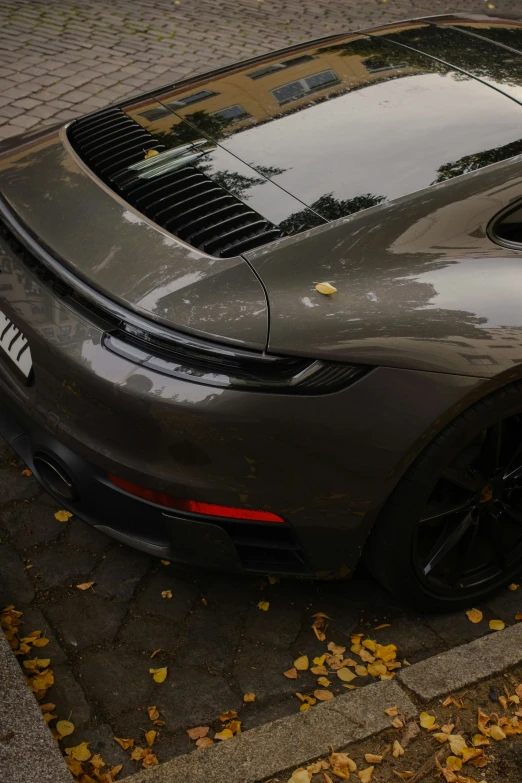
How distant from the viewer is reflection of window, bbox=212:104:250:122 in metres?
3.05

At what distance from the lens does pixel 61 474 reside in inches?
105

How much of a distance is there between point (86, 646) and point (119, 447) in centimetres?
78

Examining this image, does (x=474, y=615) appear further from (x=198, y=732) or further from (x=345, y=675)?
(x=198, y=732)

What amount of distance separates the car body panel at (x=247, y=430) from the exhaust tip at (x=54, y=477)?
0.38 feet

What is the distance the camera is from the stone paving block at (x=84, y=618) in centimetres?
279

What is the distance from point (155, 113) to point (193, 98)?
0.17 meters

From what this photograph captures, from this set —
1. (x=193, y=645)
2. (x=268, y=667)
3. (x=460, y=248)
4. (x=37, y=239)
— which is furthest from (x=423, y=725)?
(x=37, y=239)

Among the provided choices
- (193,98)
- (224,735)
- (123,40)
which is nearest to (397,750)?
(224,735)

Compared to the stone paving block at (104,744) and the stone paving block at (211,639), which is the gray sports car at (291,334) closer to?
the stone paving block at (211,639)

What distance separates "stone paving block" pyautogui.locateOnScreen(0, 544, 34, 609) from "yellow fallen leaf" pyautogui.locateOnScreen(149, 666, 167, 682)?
518 mm

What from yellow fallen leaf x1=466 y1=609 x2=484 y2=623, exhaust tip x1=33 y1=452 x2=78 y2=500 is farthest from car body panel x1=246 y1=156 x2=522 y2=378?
yellow fallen leaf x1=466 y1=609 x2=484 y2=623

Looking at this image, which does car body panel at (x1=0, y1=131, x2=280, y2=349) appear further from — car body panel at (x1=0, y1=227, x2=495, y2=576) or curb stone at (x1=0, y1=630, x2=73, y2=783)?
curb stone at (x1=0, y1=630, x2=73, y2=783)

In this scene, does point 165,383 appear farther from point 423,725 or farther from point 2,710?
point 423,725

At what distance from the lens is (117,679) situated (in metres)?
2.68
